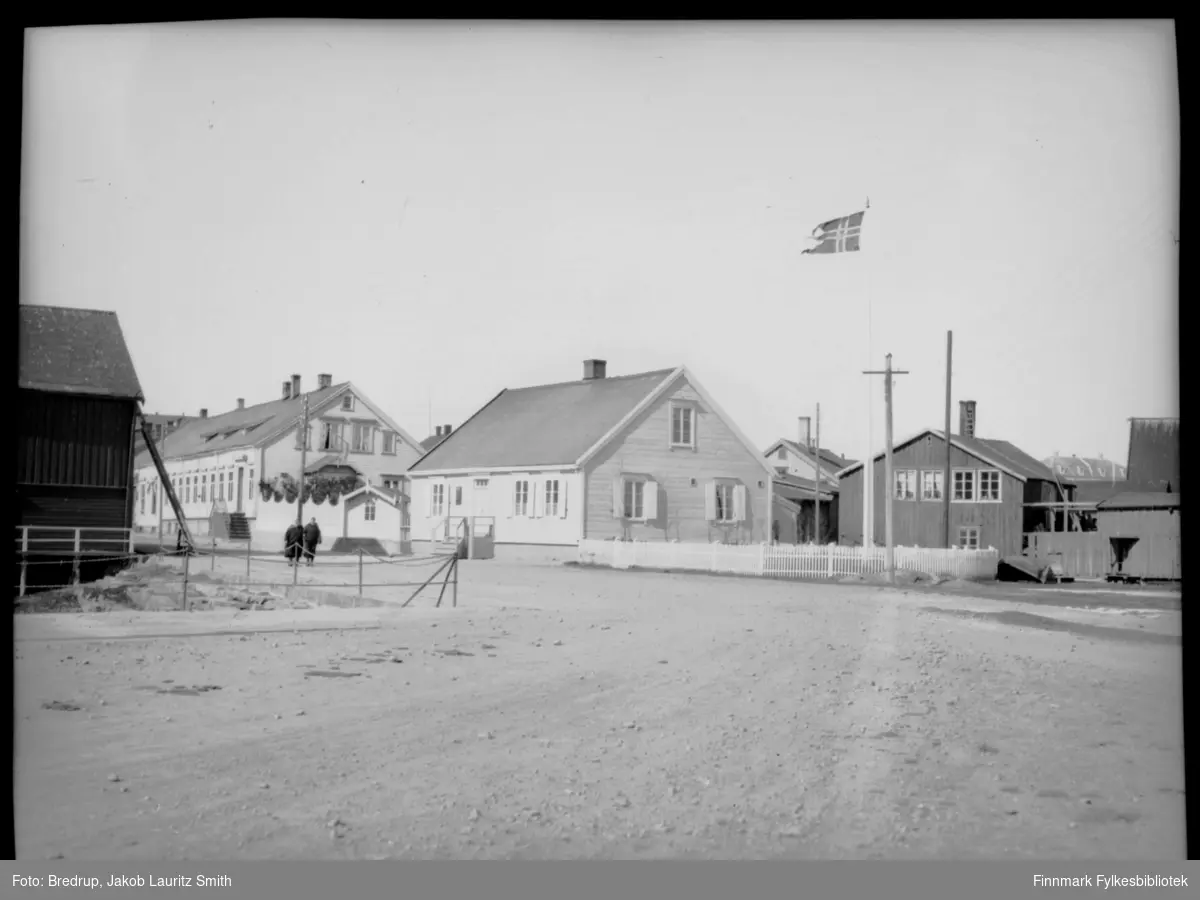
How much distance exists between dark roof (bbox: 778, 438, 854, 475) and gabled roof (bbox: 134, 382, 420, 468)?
316 cm

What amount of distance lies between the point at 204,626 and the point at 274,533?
1.19 metres

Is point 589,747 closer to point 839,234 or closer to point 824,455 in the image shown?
point 839,234

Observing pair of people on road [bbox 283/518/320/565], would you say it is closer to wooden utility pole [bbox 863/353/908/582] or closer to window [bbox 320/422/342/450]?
window [bbox 320/422/342/450]

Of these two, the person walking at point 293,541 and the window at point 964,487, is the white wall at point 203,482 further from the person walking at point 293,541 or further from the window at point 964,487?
the window at point 964,487

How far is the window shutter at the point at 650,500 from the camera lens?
16.2m

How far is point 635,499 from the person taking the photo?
15.9m

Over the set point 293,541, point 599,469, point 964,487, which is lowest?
point 293,541

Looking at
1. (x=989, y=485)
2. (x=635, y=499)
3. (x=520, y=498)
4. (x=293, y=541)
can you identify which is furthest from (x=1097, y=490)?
(x=635, y=499)

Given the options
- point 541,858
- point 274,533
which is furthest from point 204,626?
point 541,858

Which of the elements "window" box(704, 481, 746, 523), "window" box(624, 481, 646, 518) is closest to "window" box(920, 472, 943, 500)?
"window" box(704, 481, 746, 523)

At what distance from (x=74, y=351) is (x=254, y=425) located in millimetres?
1445

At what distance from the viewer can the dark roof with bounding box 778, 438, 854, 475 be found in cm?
820

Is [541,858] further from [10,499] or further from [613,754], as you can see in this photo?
[10,499]

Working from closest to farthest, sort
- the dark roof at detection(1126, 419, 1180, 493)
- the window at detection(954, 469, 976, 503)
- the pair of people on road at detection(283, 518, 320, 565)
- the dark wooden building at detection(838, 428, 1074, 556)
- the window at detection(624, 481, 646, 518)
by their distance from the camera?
the dark roof at detection(1126, 419, 1180, 493), the dark wooden building at detection(838, 428, 1074, 556), the pair of people on road at detection(283, 518, 320, 565), the window at detection(954, 469, 976, 503), the window at detection(624, 481, 646, 518)
